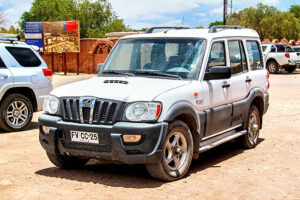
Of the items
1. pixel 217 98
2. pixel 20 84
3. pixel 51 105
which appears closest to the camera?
pixel 51 105

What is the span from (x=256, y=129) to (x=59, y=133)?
12.5ft

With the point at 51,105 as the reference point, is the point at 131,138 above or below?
below

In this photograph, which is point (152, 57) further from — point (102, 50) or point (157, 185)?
point (102, 50)

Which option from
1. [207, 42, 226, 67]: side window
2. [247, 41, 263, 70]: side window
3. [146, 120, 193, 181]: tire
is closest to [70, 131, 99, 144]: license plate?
[146, 120, 193, 181]: tire

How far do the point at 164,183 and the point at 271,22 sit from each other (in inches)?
2997

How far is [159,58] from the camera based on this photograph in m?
6.40

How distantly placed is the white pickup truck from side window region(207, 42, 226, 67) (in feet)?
77.3

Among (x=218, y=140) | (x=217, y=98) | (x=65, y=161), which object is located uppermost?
(x=217, y=98)

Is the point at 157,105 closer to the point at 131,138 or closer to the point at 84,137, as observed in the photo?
the point at 131,138

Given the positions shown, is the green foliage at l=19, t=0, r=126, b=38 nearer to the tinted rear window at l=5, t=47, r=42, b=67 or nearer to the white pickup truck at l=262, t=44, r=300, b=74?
the white pickup truck at l=262, t=44, r=300, b=74

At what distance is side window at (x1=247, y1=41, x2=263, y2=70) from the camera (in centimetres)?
798

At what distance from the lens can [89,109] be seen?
541 cm

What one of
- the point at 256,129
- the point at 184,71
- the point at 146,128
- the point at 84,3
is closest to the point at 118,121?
the point at 146,128

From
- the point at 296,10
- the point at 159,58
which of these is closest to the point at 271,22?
the point at 296,10
